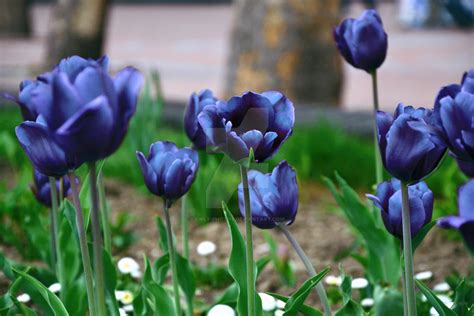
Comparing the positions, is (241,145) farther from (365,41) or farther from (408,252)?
(365,41)

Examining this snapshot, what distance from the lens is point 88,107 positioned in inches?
42.2

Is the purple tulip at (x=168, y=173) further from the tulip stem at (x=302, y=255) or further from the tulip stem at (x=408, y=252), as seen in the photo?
the tulip stem at (x=408, y=252)

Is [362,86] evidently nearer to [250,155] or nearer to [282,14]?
[282,14]

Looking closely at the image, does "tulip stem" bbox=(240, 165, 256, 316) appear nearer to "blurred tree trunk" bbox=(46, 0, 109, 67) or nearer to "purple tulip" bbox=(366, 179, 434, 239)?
"purple tulip" bbox=(366, 179, 434, 239)

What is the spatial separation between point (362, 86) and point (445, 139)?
8.29 metres

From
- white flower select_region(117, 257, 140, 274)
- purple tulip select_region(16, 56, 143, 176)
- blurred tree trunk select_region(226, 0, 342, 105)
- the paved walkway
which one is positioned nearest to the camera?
purple tulip select_region(16, 56, 143, 176)

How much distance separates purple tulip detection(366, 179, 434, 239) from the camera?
1.47 m

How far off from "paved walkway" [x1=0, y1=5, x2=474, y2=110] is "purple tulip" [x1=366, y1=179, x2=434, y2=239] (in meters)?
4.07

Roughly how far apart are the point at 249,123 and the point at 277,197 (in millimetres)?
144

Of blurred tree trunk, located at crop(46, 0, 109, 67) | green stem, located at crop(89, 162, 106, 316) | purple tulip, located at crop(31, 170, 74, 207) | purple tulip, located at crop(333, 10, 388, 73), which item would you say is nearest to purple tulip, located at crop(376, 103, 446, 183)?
green stem, located at crop(89, 162, 106, 316)

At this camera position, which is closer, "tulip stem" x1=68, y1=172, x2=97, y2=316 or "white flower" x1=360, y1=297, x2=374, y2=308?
"tulip stem" x1=68, y1=172, x2=97, y2=316

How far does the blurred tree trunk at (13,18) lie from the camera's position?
14.0 m

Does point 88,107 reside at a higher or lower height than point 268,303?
higher

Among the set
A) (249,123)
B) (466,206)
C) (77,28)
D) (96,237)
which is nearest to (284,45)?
(77,28)
